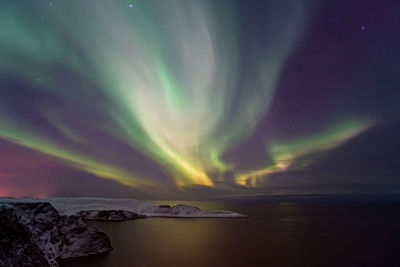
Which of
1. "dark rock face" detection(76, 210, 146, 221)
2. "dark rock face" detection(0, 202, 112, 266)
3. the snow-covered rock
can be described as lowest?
"dark rock face" detection(0, 202, 112, 266)

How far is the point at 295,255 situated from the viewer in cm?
2081

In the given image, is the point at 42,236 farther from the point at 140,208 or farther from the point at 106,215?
the point at 140,208

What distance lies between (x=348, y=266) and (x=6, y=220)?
22968mm

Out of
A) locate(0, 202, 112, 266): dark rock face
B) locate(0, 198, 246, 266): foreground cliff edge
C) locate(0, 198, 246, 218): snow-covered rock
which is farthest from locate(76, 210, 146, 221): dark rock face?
locate(0, 202, 112, 266): dark rock face

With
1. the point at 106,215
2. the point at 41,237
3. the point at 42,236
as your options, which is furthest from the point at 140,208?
the point at 41,237

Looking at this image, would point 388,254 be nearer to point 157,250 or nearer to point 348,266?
point 348,266

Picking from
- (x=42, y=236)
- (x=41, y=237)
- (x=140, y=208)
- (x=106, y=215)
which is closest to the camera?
A: (x=41, y=237)

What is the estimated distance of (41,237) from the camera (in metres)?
16.2

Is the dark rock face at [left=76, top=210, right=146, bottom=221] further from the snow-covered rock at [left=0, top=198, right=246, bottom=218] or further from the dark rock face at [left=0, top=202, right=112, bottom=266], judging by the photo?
the dark rock face at [left=0, top=202, right=112, bottom=266]

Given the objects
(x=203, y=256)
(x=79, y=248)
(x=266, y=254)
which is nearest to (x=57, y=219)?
(x=79, y=248)

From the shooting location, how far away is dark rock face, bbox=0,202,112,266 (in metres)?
12.3

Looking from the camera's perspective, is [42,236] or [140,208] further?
[140,208]

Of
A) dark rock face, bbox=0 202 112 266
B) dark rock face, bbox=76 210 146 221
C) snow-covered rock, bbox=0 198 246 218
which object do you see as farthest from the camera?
snow-covered rock, bbox=0 198 246 218

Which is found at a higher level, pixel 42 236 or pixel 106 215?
pixel 106 215
